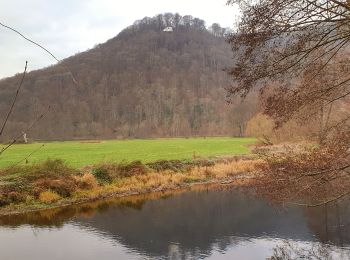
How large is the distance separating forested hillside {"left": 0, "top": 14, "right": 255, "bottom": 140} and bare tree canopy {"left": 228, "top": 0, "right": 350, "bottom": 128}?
73.6 metres

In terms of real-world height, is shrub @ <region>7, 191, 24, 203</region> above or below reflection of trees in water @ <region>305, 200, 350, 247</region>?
above

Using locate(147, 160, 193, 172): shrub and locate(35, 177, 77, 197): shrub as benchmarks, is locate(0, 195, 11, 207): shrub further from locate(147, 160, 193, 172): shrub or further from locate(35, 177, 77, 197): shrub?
locate(147, 160, 193, 172): shrub

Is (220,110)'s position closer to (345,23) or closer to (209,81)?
(209,81)

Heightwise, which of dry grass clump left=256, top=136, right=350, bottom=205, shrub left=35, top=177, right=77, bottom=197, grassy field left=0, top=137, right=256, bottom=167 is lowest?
shrub left=35, top=177, right=77, bottom=197

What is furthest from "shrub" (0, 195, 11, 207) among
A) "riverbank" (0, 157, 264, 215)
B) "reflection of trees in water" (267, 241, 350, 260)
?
"reflection of trees in water" (267, 241, 350, 260)

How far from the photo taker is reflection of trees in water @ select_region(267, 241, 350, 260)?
42.8ft

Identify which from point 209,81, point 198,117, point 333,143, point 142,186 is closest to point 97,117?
point 198,117

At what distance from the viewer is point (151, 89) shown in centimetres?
12356

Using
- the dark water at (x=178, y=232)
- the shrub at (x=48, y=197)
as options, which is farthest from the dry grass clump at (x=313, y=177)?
the shrub at (x=48, y=197)

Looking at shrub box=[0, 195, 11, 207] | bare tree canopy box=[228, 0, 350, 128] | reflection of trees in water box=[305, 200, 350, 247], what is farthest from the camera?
shrub box=[0, 195, 11, 207]

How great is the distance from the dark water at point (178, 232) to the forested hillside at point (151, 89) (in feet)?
203

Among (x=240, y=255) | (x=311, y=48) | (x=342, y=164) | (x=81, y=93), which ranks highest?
(x=81, y=93)

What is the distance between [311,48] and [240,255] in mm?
8710

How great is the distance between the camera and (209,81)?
132 metres
